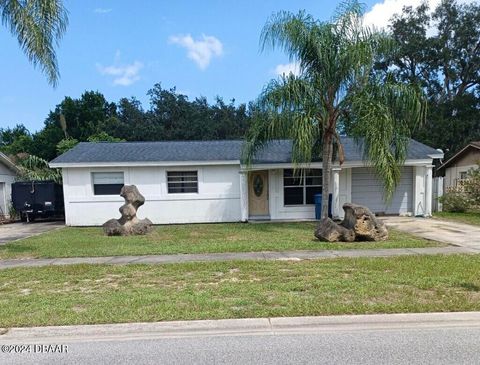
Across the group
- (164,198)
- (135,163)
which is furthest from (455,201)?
(135,163)

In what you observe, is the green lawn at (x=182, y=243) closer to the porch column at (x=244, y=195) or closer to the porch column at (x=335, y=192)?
the porch column at (x=244, y=195)

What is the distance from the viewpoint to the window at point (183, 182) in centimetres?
1459

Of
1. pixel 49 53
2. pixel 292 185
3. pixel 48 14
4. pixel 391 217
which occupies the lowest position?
pixel 391 217

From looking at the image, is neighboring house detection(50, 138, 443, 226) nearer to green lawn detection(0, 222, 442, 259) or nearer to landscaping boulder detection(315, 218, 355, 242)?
green lawn detection(0, 222, 442, 259)

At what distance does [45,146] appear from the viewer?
34.2m

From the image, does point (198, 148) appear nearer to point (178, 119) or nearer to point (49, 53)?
point (49, 53)

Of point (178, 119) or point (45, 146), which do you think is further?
point (178, 119)

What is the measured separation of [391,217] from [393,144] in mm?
5159

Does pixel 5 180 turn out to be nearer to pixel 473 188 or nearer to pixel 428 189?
pixel 428 189

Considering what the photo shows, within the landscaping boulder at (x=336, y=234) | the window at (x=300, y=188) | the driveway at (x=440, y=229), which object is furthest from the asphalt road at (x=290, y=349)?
the window at (x=300, y=188)

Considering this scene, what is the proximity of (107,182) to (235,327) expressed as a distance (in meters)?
12.1

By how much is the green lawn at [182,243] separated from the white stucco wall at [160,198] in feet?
8.54

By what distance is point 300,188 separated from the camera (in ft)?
49.3

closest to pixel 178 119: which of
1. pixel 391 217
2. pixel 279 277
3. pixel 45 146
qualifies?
pixel 45 146
